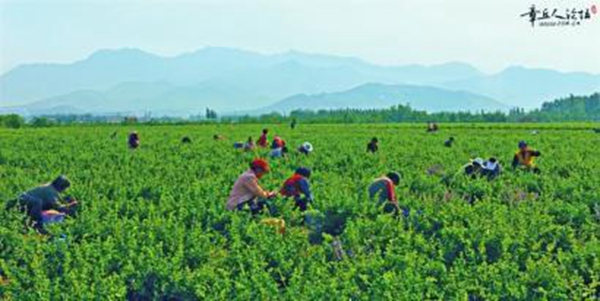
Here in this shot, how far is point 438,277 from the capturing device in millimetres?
6805

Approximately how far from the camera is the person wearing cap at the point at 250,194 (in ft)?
35.7

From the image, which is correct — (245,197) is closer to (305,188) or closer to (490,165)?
(305,188)

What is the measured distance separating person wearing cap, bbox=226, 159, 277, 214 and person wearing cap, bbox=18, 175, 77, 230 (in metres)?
2.92

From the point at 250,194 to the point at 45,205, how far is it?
351 cm

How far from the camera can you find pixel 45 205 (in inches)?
430

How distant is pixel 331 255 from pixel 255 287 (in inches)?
86.2

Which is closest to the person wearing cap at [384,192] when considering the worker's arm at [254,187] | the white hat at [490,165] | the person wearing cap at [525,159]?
the worker's arm at [254,187]

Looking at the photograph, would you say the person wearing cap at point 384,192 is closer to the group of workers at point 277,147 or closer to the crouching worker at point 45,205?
the crouching worker at point 45,205

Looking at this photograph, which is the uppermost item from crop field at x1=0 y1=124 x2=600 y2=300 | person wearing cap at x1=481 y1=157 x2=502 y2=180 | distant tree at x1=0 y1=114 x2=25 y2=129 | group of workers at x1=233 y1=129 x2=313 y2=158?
distant tree at x1=0 y1=114 x2=25 y2=129

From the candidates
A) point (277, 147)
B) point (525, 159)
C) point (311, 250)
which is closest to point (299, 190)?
point (311, 250)

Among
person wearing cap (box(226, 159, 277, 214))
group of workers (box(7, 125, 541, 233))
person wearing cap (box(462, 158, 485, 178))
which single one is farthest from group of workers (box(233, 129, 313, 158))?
person wearing cap (box(226, 159, 277, 214))

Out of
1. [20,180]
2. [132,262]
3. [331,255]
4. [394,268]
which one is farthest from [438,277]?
[20,180]

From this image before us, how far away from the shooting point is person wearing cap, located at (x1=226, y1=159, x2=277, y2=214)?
1088 centimetres

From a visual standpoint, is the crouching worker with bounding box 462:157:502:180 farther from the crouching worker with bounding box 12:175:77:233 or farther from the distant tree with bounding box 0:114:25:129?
the distant tree with bounding box 0:114:25:129
